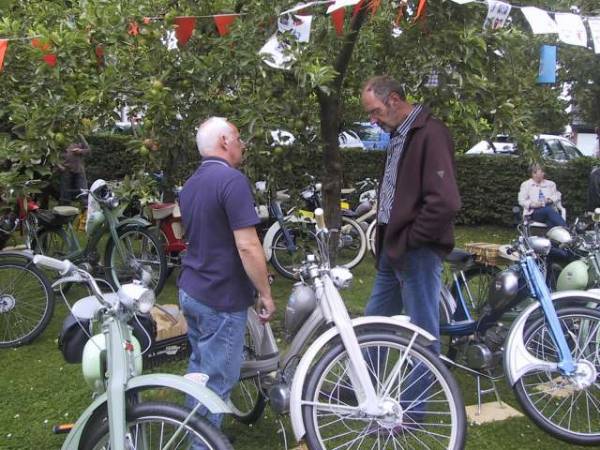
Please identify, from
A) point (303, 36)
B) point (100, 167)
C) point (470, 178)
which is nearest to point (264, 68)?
point (303, 36)

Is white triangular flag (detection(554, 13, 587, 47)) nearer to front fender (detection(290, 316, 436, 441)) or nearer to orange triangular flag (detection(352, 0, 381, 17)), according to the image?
orange triangular flag (detection(352, 0, 381, 17))

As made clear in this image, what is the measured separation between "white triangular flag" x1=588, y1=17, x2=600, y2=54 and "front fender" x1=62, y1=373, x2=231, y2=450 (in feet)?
10.9

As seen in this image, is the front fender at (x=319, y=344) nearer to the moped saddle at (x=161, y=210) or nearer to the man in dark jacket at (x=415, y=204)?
the man in dark jacket at (x=415, y=204)

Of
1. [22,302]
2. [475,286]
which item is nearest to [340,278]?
[475,286]

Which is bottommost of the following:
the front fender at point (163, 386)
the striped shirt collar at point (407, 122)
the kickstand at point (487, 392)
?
the kickstand at point (487, 392)

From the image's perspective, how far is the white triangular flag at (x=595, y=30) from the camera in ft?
12.9

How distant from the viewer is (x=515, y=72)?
378 centimetres

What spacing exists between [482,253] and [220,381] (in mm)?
2417

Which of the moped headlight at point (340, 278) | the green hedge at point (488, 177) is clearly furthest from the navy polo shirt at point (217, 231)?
the green hedge at point (488, 177)

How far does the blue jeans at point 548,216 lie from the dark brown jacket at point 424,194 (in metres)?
5.26

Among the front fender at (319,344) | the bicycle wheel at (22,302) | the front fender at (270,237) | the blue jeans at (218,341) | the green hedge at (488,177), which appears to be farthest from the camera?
the green hedge at (488,177)

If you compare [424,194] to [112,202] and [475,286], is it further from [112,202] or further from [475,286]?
[112,202]

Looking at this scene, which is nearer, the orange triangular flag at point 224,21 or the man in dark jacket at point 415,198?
the man in dark jacket at point 415,198

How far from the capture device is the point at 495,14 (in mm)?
3396
